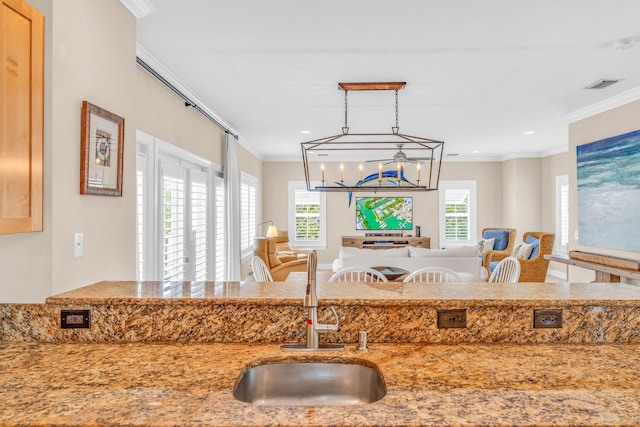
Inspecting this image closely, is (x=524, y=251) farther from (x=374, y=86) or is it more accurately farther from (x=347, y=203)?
(x=374, y=86)

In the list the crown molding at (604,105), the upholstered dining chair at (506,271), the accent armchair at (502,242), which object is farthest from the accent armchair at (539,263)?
the upholstered dining chair at (506,271)

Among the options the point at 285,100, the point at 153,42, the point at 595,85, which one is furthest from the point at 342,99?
the point at 595,85

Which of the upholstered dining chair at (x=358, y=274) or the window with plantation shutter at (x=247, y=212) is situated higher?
the window with plantation shutter at (x=247, y=212)

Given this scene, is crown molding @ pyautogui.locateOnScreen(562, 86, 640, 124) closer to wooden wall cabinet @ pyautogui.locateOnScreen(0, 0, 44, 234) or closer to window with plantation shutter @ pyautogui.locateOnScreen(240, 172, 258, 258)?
window with plantation shutter @ pyautogui.locateOnScreen(240, 172, 258, 258)

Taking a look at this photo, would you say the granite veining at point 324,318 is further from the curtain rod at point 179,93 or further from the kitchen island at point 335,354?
the curtain rod at point 179,93

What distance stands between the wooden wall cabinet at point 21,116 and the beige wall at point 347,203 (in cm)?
745

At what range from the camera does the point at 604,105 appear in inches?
180

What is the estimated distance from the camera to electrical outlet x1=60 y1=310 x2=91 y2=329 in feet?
5.36

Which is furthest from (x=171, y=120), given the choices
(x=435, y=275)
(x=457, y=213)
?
(x=457, y=213)

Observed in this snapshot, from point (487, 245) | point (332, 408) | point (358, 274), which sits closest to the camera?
point (332, 408)

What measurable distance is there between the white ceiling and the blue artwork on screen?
0.53 m

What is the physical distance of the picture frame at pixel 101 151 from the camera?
1.92 metres

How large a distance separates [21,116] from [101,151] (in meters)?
0.54

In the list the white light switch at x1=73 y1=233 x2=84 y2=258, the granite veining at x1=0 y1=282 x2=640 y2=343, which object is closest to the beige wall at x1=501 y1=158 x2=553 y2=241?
the granite veining at x1=0 y1=282 x2=640 y2=343
